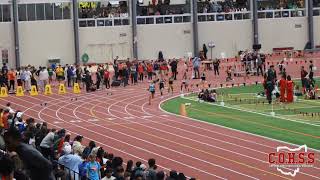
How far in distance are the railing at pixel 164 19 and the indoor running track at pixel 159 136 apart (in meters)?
19.6

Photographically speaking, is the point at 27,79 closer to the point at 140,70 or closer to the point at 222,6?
the point at 140,70

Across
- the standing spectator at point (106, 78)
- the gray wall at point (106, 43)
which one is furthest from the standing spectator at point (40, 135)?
the gray wall at point (106, 43)

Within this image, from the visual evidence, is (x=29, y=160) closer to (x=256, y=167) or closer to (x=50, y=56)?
(x=256, y=167)

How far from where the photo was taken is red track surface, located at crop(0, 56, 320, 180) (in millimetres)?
21750

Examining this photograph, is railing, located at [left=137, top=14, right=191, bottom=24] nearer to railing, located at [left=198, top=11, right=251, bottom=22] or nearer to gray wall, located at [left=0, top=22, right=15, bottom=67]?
railing, located at [left=198, top=11, right=251, bottom=22]

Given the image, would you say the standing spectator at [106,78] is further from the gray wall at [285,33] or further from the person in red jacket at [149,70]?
the gray wall at [285,33]

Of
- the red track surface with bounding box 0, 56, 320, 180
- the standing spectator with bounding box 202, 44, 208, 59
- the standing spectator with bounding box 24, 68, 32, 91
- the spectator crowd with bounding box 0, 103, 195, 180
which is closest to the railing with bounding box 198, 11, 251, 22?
the standing spectator with bounding box 202, 44, 208, 59

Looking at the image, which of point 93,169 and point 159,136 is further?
point 159,136

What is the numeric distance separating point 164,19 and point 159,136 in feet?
111

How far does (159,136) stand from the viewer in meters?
27.6

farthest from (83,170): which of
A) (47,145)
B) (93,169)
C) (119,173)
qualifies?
(47,145)

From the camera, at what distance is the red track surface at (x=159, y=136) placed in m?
21.8

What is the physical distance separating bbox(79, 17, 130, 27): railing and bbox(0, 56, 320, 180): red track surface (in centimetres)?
1810

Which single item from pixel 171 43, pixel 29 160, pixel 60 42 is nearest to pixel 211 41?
pixel 171 43
